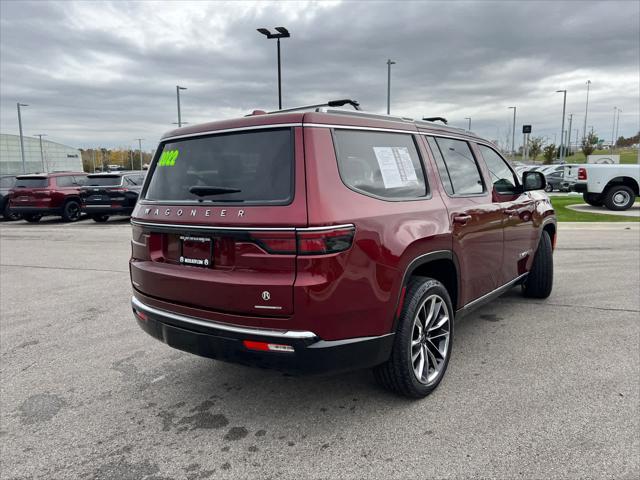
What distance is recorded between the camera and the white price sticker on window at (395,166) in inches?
122

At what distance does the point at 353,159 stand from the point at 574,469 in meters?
2.01

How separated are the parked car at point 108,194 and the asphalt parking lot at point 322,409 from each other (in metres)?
10.6

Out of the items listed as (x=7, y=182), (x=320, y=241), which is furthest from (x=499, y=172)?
(x=7, y=182)

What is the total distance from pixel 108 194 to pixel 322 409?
45.8 feet

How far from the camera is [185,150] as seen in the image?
3176 millimetres

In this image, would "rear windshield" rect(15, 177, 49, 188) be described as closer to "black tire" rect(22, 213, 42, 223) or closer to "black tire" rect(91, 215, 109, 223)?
"black tire" rect(22, 213, 42, 223)

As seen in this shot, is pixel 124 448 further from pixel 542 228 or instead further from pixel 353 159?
pixel 542 228

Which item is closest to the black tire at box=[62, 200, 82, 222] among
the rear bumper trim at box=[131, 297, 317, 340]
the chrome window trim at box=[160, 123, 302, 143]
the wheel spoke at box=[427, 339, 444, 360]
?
the chrome window trim at box=[160, 123, 302, 143]

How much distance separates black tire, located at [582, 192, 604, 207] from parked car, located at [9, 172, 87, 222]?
17.7 m

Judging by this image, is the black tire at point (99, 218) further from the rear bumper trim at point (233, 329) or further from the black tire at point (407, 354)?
the black tire at point (407, 354)

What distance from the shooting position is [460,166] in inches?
157

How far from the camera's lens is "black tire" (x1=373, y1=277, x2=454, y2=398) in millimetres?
3008

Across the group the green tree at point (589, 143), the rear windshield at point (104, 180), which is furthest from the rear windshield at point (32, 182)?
the green tree at point (589, 143)

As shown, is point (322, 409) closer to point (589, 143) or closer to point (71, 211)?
point (71, 211)
